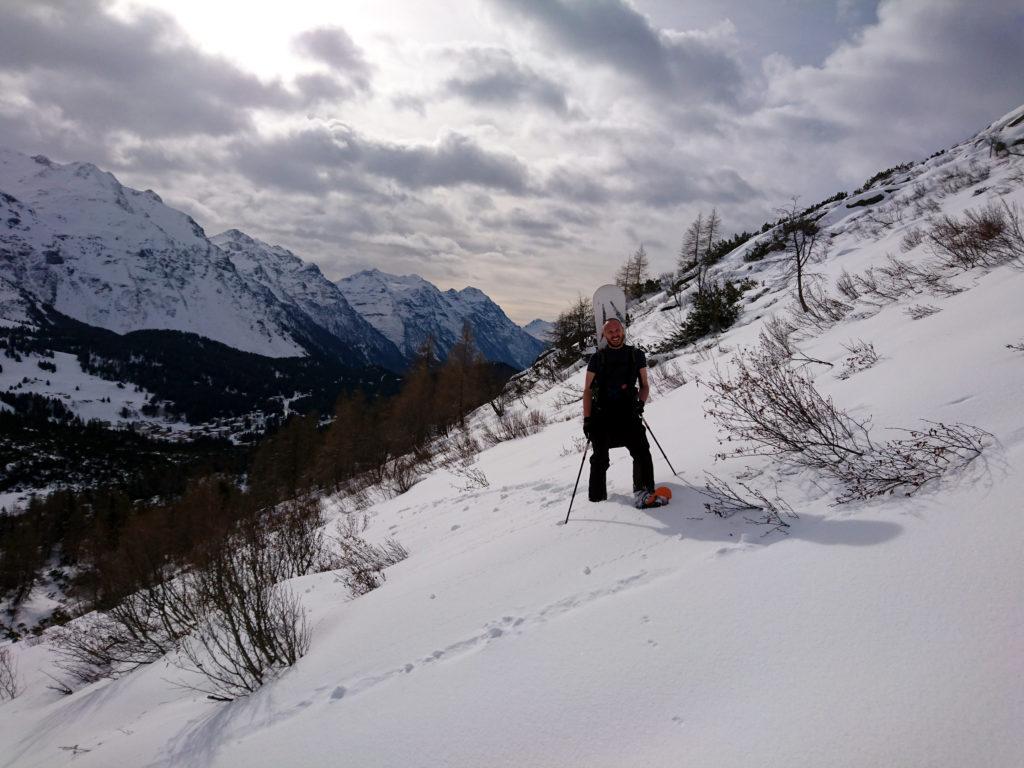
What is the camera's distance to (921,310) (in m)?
6.54

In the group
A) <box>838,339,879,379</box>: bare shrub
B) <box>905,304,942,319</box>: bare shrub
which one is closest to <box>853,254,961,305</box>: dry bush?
<box>905,304,942,319</box>: bare shrub

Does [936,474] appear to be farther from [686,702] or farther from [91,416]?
[91,416]

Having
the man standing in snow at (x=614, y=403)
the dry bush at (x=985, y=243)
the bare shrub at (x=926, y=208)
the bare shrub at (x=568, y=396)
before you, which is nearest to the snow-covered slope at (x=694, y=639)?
the man standing in snow at (x=614, y=403)

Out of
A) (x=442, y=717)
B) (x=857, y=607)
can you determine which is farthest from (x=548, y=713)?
(x=857, y=607)

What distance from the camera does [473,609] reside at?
3.47m

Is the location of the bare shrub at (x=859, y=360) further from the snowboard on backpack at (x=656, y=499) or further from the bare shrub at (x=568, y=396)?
the bare shrub at (x=568, y=396)

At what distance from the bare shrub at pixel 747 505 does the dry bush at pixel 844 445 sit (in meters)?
0.40

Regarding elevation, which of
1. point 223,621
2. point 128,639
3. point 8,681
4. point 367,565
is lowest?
point 8,681

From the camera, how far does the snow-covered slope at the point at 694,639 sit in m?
1.79

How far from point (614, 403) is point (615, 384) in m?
0.20

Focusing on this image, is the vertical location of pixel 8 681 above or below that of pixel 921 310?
below

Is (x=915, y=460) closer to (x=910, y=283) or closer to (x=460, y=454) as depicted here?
(x=910, y=283)

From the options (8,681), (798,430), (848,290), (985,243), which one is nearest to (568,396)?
(848,290)

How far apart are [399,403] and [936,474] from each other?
126ft
